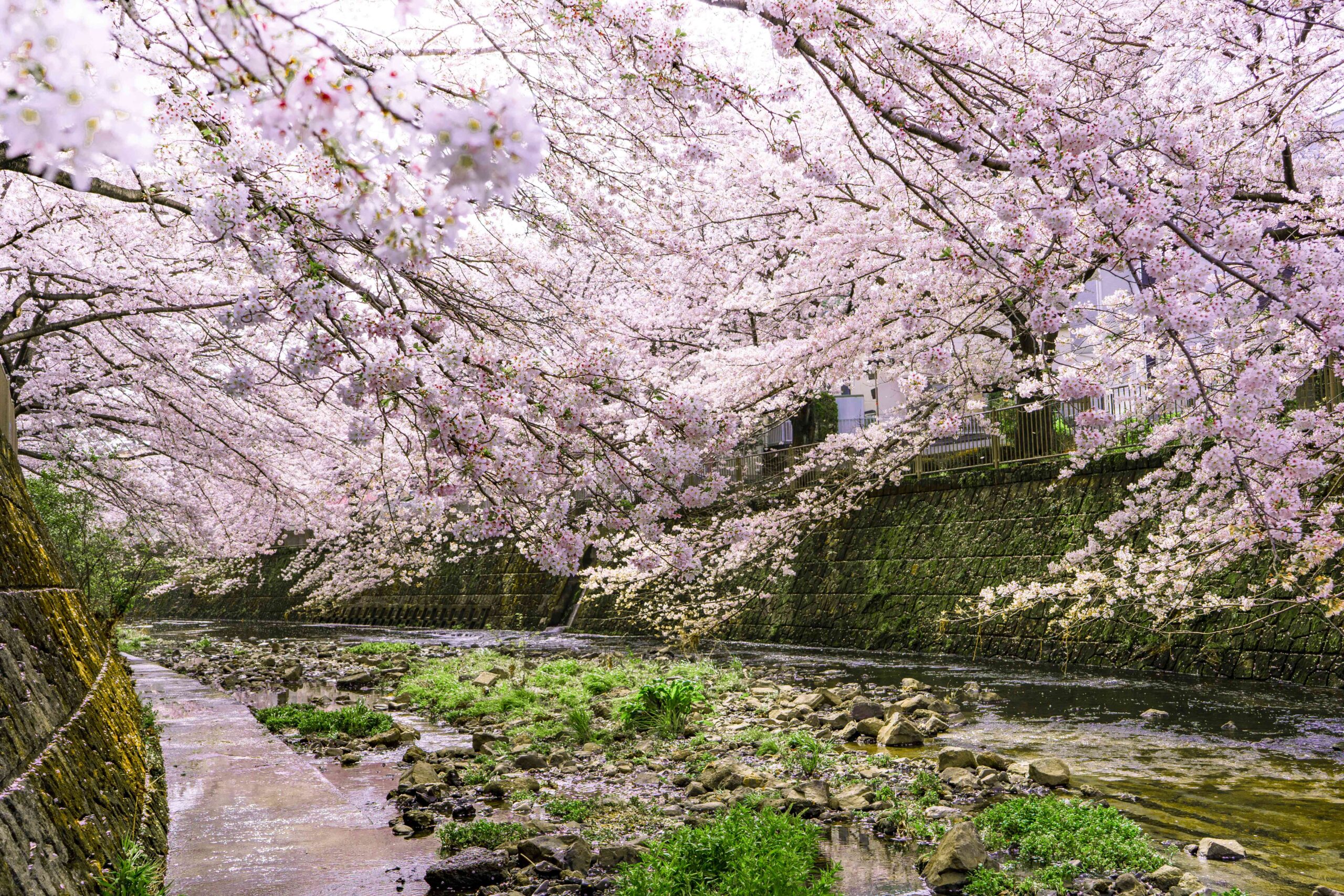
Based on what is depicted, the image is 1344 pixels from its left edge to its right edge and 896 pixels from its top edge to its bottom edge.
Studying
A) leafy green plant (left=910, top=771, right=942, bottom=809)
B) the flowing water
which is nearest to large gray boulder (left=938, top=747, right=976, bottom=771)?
leafy green plant (left=910, top=771, right=942, bottom=809)

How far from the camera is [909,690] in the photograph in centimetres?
1051

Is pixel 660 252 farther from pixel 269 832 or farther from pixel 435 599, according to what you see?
pixel 435 599

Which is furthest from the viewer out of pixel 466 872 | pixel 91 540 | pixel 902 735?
pixel 91 540

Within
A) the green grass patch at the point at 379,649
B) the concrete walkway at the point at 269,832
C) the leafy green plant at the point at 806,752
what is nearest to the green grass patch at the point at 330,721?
the concrete walkway at the point at 269,832

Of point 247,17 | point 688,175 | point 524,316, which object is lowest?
point 247,17

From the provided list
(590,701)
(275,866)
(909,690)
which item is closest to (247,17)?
(275,866)

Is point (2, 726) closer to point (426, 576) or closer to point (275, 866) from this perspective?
point (275, 866)

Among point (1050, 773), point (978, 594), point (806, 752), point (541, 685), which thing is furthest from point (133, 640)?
point (1050, 773)

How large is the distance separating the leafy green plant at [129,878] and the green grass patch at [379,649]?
13.5 meters

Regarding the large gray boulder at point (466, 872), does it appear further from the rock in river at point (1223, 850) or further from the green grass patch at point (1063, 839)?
the rock in river at point (1223, 850)

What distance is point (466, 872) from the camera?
14.0ft

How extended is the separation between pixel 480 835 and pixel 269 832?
1.05 metres

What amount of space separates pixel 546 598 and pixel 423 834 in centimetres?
1880

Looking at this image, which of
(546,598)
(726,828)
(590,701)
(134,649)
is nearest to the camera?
(726,828)
